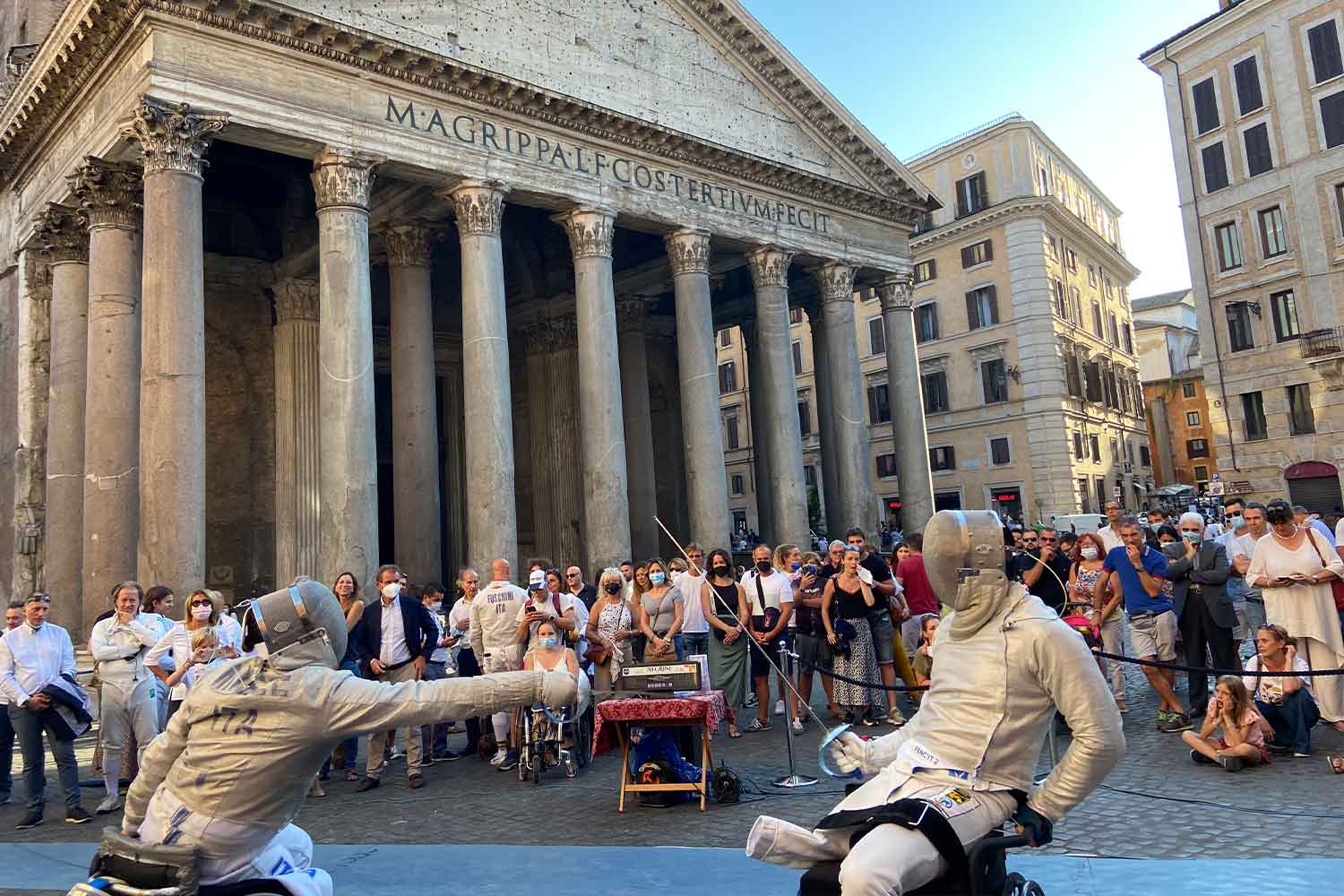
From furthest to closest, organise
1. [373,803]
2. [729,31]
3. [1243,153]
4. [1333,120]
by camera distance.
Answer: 1. [1243,153]
2. [1333,120]
3. [729,31]
4. [373,803]

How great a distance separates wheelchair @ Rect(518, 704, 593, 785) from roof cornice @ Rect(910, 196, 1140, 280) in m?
27.9

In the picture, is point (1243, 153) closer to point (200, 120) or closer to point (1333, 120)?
point (1333, 120)

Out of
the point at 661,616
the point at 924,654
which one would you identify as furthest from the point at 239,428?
the point at 924,654

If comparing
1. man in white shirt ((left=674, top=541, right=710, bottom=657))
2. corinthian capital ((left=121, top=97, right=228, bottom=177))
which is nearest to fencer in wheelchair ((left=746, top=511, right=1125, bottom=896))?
man in white shirt ((left=674, top=541, right=710, bottom=657))

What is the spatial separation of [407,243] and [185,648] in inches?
442

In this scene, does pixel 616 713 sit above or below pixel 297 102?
below

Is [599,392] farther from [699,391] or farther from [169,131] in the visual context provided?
[169,131]

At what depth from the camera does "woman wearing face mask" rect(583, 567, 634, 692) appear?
912 cm

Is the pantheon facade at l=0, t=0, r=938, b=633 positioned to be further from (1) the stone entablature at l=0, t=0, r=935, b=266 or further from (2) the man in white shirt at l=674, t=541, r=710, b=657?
(2) the man in white shirt at l=674, t=541, r=710, b=657

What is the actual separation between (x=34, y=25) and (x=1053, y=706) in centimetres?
2214

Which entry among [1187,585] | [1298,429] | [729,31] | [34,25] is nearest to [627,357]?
[729,31]

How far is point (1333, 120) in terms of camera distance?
25641 mm

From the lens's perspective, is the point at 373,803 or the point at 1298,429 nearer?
the point at 373,803

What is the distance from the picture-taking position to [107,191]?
14.0 meters
